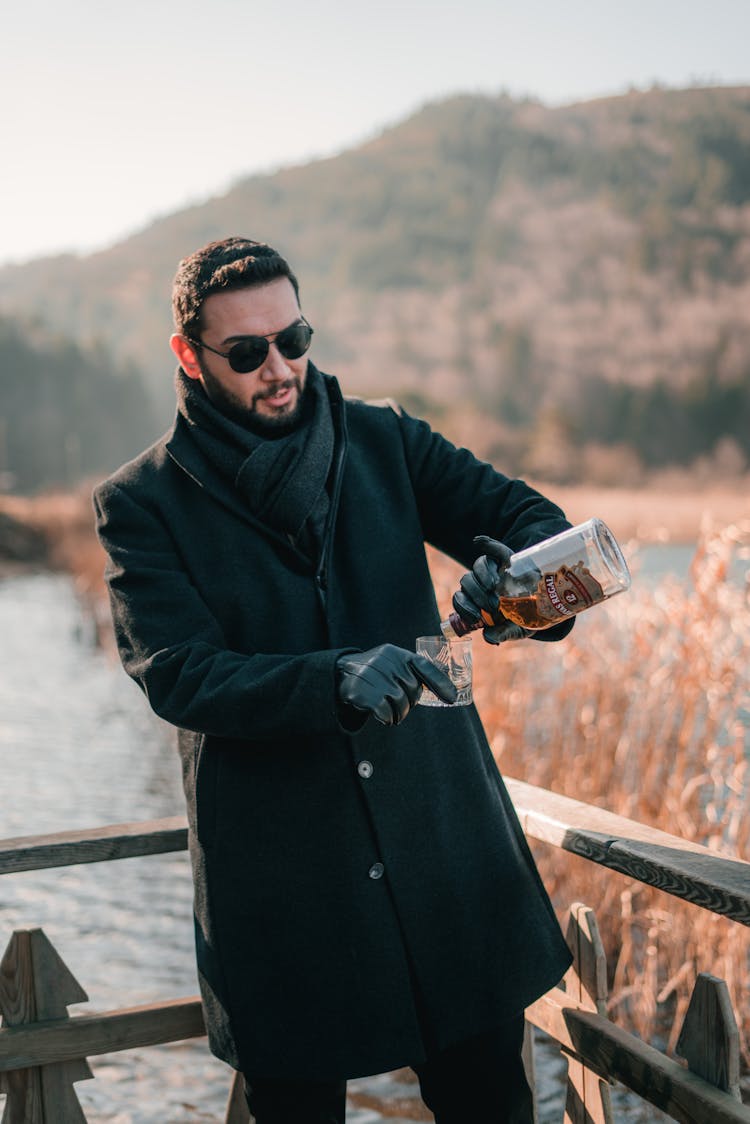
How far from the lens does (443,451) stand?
178 cm

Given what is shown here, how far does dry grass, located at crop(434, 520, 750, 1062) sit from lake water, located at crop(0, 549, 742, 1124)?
1.43 feet

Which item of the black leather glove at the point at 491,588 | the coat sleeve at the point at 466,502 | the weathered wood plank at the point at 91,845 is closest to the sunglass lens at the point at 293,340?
the coat sleeve at the point at 466,502

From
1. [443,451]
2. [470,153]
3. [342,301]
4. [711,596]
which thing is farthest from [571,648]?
[470,153]

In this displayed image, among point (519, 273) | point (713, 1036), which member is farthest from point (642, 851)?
point (519, 273)

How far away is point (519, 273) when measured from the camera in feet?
233

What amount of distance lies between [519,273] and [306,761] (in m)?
72.6

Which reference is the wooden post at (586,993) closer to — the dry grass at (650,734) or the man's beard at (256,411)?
the man's beard at (256,411)

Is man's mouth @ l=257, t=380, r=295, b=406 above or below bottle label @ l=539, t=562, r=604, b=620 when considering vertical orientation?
above

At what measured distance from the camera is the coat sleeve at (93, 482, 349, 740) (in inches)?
56.1

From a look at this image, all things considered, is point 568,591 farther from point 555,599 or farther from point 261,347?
point 261,347

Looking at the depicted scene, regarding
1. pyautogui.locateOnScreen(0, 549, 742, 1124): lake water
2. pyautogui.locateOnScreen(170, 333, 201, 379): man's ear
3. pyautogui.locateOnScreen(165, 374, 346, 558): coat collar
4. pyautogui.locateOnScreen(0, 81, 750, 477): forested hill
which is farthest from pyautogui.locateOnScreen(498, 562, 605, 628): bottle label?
pyautogui.locateOnScreen(0, 81, 750, 477): forested hill

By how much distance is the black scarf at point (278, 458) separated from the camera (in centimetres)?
158

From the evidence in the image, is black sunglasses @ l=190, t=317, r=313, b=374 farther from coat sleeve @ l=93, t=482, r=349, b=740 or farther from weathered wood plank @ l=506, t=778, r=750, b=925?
weathered wood plank @ l=506, t=778, r=750, b=925

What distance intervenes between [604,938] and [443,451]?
110 inches
